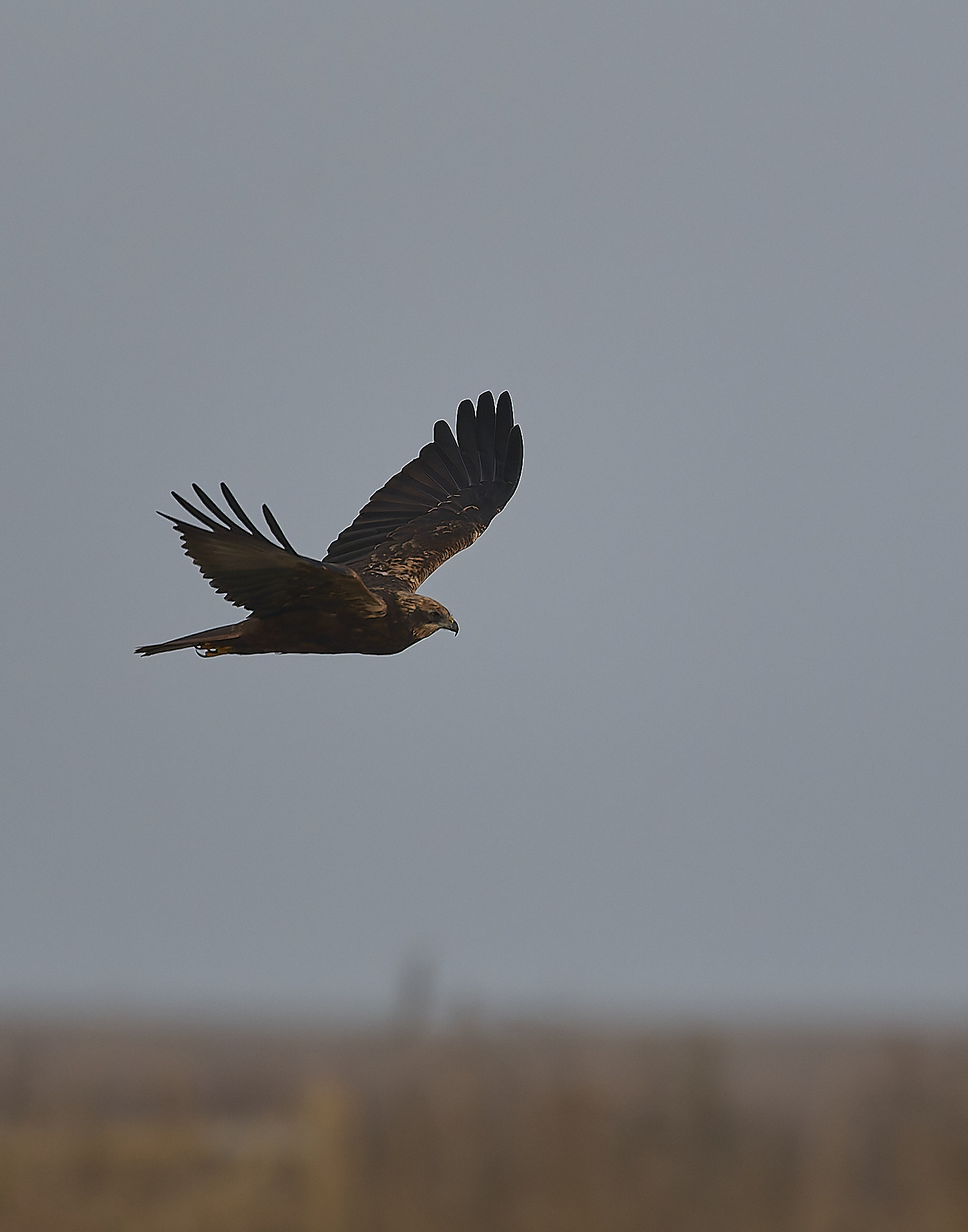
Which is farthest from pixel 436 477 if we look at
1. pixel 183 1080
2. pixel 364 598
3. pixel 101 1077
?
pixel 101 1077

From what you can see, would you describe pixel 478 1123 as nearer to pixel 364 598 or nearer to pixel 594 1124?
pixel 594 1124

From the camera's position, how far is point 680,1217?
17.8 metres

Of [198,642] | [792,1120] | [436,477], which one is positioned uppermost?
[436,477]

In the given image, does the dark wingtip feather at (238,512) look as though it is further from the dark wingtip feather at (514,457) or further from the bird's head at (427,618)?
the dark wingtip feather at (514,457)

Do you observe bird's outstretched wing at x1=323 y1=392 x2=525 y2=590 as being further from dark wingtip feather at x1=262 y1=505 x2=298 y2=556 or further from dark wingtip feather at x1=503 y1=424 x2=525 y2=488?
dark wingtip feather at x1=262 y1=505 x2=298 y2=556

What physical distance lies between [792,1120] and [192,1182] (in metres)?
7.65

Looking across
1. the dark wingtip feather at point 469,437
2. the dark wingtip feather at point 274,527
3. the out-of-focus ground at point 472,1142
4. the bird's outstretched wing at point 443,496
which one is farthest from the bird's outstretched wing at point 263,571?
the out-of-focus ground at point 472,1142

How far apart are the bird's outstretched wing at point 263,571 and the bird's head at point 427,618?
259mm

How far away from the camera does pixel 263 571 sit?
20.1ft

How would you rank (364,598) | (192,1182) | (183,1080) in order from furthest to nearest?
1. (192,1182)
2. (183,1080)
3. (364,598)

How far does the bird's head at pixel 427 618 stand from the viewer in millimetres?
6875

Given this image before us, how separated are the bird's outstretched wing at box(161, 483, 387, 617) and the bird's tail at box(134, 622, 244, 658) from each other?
20 centimetres

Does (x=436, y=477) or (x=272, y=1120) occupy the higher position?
(x=436, y=477)

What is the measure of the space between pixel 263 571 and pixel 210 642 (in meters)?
0.71
